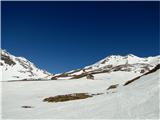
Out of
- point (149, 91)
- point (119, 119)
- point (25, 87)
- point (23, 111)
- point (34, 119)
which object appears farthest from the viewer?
point (25, 87)

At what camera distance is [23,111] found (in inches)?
1166

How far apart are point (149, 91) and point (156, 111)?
4.59 m

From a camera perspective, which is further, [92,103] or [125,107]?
[92,103]

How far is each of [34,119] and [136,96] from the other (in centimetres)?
864

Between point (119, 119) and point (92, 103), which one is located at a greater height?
point (92, 103)

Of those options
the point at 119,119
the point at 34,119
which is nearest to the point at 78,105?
the point at 34,119

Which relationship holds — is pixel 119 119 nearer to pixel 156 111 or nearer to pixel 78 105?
pixel 156 111

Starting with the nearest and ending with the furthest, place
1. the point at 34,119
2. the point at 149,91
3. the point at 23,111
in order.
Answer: the point at 34,119 → the point at 149,91 → the point at 23,111

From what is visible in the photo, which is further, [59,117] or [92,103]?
[92,103]

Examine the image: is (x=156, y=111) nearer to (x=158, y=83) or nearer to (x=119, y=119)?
(x=119, y=119)

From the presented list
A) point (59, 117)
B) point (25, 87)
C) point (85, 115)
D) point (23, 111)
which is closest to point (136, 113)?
point (85, 115)

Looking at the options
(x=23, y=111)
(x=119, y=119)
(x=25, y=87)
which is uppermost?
(x=25, y=87)

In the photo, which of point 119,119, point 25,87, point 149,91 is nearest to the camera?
point 119,119

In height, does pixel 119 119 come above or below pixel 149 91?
below
